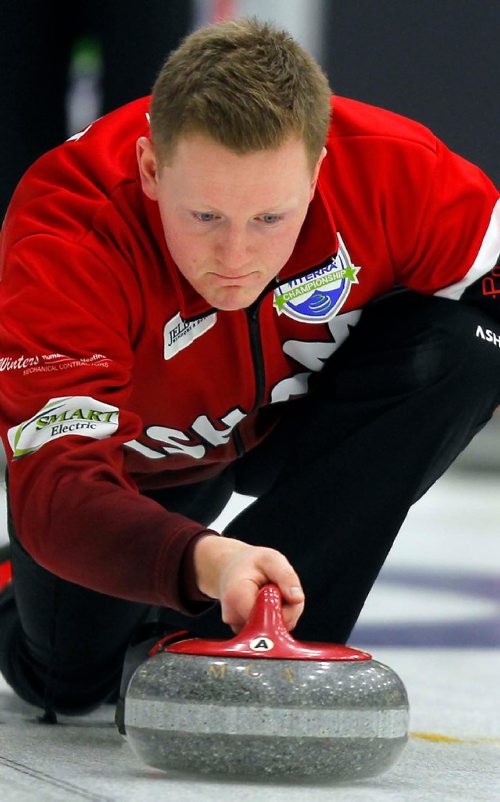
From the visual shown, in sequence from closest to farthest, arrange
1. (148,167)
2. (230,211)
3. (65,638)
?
1. (230,211)
2. (148,167)
3. (65,638)

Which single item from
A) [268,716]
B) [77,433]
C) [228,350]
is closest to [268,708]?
[268,716]

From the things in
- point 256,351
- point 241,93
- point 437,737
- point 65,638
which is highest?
point 241,93

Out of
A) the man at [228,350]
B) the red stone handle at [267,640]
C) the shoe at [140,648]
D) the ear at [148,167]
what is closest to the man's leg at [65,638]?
the man at [228,350]

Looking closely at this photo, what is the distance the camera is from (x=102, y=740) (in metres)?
1.38

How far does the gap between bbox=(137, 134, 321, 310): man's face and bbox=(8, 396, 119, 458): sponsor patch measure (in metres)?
0.17

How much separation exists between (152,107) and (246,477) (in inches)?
25.3

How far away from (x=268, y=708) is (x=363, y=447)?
0.58 metres

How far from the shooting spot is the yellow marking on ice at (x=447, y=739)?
4.49 ft

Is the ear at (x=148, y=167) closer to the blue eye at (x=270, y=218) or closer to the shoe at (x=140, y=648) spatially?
the blue eye at (x=270, y=218)

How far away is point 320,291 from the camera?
1479 mm

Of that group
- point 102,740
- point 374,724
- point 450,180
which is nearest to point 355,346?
point 450,180

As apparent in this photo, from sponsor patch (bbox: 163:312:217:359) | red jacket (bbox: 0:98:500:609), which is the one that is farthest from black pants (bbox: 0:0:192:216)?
sponsor patch (bbox: 163:312:217:359)

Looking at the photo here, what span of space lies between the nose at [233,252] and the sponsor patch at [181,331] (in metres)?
0.16

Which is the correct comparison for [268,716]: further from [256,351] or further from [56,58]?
[56,58]
